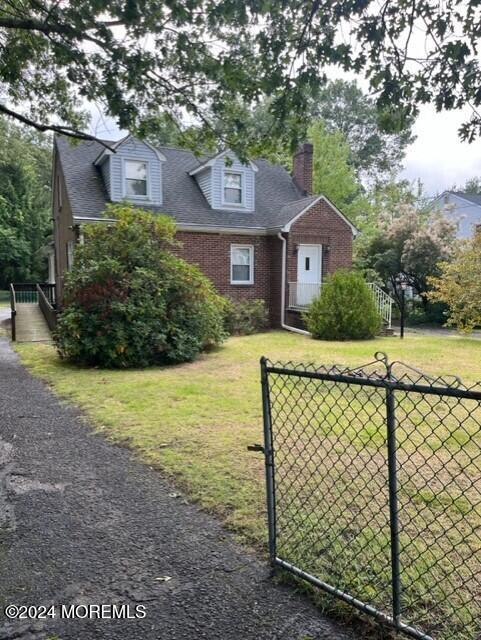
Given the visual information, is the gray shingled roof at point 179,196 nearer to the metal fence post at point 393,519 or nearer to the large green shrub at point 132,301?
the large green shrub at point 132,301

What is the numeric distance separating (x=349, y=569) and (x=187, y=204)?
1479cm

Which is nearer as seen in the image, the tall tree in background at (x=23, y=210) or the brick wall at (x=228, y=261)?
the brick wall at (x=228, y=261)

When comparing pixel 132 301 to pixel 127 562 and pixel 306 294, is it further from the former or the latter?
pixel 306 294

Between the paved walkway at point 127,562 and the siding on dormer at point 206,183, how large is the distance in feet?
43.7

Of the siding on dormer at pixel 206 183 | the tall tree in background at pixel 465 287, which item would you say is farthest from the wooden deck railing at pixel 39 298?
the tall tree in background at pixel 465 287

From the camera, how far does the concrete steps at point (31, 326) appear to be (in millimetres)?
14031

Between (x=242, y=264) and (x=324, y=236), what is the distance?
314cm

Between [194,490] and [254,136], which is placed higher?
[254,136]

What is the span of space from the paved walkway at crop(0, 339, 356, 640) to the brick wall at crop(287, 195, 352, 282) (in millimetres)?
12722

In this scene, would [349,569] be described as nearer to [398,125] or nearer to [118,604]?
[118,604]

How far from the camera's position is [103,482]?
4.12 meters

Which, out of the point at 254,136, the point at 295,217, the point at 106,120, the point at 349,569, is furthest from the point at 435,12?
the point at 295,217

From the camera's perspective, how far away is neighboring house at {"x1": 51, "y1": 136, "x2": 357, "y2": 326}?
15.4 metres

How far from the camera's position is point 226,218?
16453 mm
